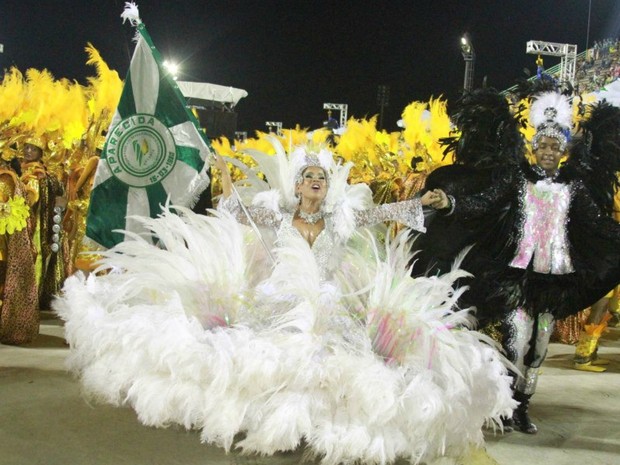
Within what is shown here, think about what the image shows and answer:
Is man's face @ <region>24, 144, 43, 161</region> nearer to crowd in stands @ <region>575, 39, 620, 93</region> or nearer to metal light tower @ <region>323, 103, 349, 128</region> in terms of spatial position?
crowd in stands @ <region>575, 39, 620, 93</region>

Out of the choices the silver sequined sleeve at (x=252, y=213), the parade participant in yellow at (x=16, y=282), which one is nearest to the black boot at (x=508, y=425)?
the silver sequined sleeve at (x=252, y=213)

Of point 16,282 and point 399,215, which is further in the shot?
point 16,282

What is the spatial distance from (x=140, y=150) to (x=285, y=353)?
251cm

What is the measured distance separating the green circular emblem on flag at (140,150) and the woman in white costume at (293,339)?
87 cm

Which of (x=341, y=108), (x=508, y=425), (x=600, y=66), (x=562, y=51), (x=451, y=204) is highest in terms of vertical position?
(x=341, y=108)

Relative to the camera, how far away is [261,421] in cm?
295

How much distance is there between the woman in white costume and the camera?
9.35 ft

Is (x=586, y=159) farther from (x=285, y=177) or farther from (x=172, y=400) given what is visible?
(x=172, y=400)

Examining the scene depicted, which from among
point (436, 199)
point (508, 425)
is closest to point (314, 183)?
point (436, 199)

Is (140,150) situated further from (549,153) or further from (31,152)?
(549,153)

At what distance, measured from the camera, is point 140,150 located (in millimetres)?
4840

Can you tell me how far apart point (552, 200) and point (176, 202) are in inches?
106

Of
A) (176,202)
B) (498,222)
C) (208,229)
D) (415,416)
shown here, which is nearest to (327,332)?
(415,416)

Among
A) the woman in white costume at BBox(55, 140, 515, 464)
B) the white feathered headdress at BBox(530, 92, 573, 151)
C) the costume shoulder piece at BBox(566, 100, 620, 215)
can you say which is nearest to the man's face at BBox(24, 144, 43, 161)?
the woman in white costume at BBox(55, 140, 515, 464)
